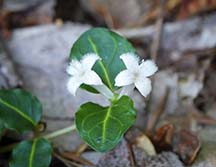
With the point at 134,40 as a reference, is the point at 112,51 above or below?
above

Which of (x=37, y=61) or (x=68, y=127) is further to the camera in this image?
(x=37, y=61)

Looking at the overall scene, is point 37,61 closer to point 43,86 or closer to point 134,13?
point 43,86

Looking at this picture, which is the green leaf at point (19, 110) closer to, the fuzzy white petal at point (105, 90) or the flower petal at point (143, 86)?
the fuzzy white petal at point (105, 90)

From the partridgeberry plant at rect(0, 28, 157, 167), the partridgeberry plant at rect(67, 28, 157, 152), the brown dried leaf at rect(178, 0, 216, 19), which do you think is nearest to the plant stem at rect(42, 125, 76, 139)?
the partridgeberry plant at rect(0, 28, 157, 167)

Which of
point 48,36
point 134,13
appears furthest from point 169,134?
point 134,13

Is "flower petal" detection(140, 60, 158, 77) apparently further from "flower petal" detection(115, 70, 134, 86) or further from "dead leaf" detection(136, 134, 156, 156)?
"dead leaf" detection(136, 134, 156, 156)

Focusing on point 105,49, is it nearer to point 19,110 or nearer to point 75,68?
point 75,68
